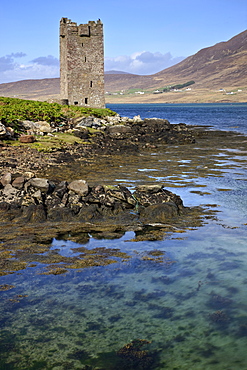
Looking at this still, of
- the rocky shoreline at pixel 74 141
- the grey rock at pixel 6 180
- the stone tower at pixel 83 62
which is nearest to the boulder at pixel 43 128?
the rocky shoreline at pixel 74 141

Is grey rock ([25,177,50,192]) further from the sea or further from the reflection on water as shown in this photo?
the reflection on water

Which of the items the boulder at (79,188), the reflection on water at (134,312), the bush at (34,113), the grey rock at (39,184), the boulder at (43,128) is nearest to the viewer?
the reflection on water at (134,312)

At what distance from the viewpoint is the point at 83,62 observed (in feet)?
170

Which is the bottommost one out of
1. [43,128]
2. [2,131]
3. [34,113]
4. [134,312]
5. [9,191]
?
[134,312]

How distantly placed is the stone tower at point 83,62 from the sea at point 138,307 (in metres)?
43.8

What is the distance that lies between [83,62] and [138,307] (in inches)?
1913

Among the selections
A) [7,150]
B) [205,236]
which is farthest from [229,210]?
[7,150]

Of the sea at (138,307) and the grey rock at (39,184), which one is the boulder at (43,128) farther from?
the sea at (138,307)

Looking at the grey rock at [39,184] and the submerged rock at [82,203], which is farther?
the grey rock at [39,184]

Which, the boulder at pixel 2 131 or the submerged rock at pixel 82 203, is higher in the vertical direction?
the boulder at pixel 2 131

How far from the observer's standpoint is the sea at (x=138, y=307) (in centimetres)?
547

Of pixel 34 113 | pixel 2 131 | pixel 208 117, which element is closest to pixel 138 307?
pixel 2 131

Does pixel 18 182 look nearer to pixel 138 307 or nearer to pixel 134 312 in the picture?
pixel 138 307

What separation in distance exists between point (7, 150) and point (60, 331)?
18.0m
